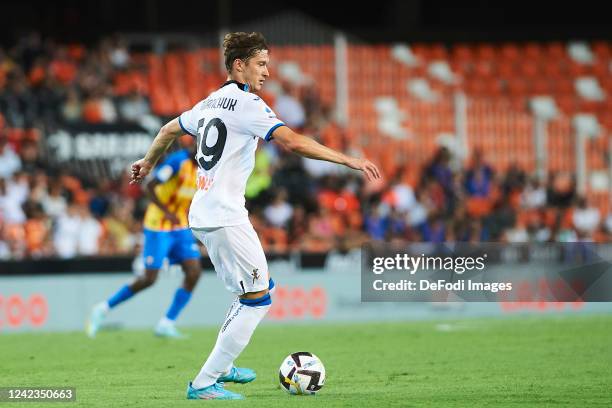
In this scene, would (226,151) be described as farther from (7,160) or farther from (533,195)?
(533,195)

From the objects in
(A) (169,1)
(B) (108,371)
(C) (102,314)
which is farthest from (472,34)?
(B) (108,371)

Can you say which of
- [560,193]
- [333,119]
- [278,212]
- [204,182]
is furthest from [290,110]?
[204,182]

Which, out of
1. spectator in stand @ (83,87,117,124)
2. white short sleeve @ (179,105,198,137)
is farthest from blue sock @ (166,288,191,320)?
spectator in stand @ (83,87,117,124)

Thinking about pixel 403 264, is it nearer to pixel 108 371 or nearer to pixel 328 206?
pixel 108 371

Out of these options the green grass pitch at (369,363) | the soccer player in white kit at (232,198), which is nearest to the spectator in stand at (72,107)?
the green grass pitch at (369,363)

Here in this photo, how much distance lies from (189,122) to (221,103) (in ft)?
1.24

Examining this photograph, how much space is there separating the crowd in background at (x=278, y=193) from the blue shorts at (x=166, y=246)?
4.69m

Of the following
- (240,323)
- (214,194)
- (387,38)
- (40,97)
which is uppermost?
(387,38)

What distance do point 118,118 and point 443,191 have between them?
6.57 meters

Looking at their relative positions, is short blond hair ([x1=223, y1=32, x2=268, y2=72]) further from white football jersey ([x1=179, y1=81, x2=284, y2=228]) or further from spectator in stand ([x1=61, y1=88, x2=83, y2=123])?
spectator in stand ([x1=61, y1=88, x2=83, y2=123])

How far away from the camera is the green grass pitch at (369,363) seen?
8844mm

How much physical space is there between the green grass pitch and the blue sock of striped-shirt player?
37cm

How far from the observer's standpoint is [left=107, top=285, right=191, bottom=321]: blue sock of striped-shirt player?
47.3 feet

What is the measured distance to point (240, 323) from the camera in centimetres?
852
